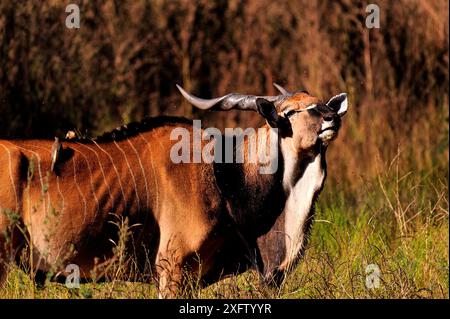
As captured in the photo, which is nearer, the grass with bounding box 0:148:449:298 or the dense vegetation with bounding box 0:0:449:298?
the grass with bounding box 0:148:449:298

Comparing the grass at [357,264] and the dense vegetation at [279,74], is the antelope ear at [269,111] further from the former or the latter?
the dense vegetation at [279,74]

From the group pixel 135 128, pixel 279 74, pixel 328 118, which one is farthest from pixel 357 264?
pixel 279 74

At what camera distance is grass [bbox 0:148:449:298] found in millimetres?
4723

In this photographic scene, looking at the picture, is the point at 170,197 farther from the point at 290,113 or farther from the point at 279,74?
the point at 279,74

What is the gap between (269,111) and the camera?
5.00m

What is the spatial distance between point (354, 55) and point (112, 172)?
542 centimetres

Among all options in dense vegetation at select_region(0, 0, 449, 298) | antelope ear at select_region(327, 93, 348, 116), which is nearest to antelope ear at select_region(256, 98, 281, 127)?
antelope ear at select_region(327, 93, 348, 116)

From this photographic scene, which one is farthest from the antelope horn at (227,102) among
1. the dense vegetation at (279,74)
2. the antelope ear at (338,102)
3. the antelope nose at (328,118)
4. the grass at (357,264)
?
the dense vegetation at (279,74)

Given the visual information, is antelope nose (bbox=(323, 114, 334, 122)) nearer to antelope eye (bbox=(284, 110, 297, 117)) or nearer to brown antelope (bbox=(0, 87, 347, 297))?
brown antelope (bbox=(0, 87, 347, 297))

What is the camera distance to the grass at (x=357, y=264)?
4723 mm

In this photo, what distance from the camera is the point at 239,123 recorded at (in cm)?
1041

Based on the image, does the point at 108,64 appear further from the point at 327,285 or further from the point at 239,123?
the point at 327,285

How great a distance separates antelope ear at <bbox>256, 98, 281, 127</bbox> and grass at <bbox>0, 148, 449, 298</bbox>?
26.6 inches
